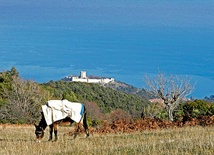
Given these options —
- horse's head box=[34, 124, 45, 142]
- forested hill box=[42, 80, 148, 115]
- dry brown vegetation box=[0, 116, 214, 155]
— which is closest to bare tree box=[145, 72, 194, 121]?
dry brown vegetation box=[0, 116, 214, 155]

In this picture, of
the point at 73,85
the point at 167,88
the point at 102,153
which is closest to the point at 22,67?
the point at 73,85

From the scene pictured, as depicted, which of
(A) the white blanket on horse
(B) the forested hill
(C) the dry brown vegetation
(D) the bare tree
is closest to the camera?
(C) the dry brown vegetation

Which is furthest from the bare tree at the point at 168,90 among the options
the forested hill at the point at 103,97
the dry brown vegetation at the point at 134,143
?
the forested hill at the point at 103,97

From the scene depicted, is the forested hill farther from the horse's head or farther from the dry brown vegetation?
the horse's head

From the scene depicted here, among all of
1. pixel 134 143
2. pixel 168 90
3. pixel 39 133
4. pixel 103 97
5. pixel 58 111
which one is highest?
pixel 103 97

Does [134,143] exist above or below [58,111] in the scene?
below

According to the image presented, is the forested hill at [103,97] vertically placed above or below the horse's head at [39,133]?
above

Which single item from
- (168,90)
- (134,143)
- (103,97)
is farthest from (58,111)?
(103,97)

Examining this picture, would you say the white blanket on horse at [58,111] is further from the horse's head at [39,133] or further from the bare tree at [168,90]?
the bare tree at [168,90]

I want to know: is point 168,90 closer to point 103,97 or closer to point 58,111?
point 58,111

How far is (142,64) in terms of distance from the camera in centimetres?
17312

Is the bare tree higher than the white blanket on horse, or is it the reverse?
the bare tree

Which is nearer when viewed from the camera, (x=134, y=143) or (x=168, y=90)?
(x=134, y=143)

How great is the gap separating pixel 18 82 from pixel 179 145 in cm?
3053
